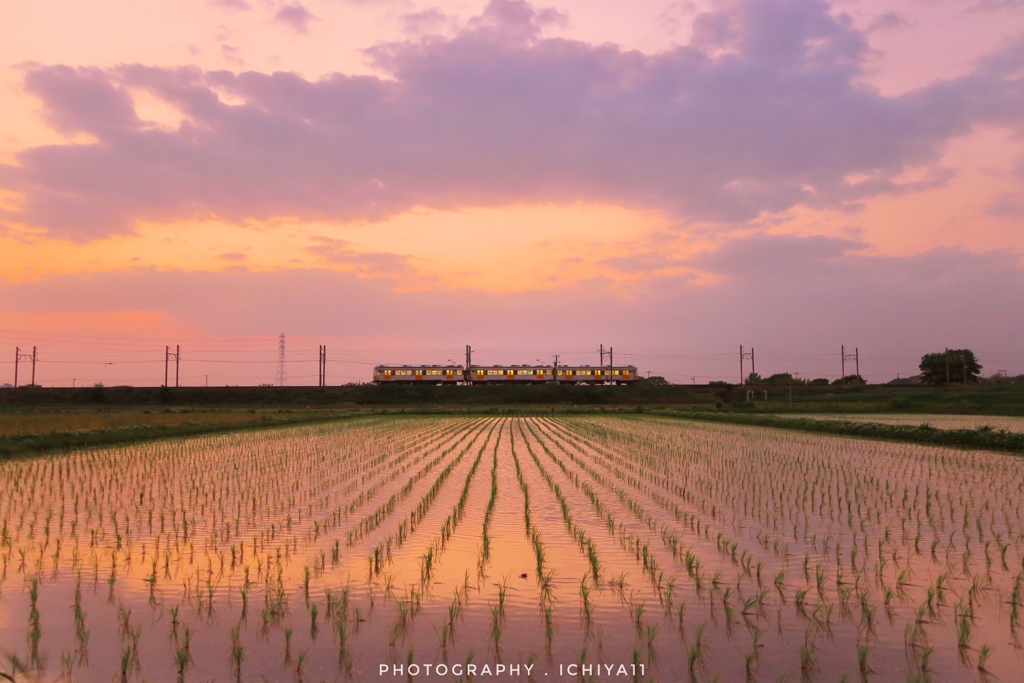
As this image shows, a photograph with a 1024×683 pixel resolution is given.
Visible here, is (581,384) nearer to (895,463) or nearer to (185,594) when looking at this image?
(895,463)

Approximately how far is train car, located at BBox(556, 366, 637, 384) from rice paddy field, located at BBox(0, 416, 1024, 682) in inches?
2220

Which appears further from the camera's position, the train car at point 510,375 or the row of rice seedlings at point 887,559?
the train car at point 510,375

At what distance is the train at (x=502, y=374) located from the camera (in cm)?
6881

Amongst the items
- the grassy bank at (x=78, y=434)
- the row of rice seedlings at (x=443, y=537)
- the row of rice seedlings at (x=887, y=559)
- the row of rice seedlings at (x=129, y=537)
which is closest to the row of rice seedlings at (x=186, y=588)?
the row of rice seedlings at (x=129, y=537)

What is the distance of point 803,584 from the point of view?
5812 millimetres

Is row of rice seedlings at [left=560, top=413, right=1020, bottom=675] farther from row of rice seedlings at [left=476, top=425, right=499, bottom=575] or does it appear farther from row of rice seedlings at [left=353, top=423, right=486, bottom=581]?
row of rice seedlings at [left=353, top=423, right=486, bottom=581]

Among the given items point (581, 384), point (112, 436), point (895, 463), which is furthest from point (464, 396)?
point (895, 463)

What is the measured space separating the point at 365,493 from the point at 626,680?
754 centimetres

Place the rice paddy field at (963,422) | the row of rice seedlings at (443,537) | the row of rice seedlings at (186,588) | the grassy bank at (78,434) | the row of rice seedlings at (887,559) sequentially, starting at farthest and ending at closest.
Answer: the rice paddy field at (963,422)
the grassy bank at (78,434)
the row of rice seedlings at (443,537)
the row of rice seedlings at (887,559)
the row of rice seedlings at (186,588)

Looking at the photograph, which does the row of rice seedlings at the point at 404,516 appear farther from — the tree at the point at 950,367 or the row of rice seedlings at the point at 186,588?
the tree at the point at 950,367

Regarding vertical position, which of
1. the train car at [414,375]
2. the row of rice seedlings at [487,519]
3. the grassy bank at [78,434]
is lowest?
the row of rice seedlings at [487,519]

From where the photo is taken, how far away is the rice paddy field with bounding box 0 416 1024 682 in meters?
4.20

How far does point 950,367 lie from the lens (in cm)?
7719

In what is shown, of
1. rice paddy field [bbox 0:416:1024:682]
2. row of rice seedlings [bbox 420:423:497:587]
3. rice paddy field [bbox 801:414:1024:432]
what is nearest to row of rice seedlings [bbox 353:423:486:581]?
rice paddy field [bbox 0:416:1024:682]
